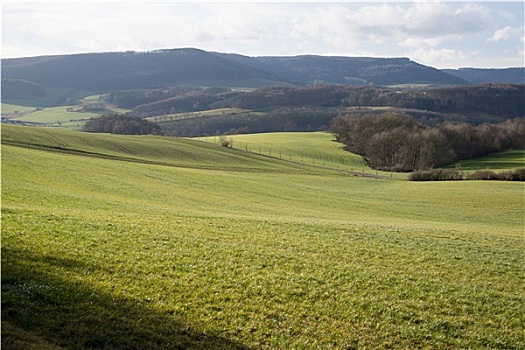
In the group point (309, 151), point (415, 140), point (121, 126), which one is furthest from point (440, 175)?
point (121, 126)

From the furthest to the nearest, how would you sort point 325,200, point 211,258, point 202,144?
point 202,144 → point 325,200 → point 211,258

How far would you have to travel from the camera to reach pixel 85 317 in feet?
38.9

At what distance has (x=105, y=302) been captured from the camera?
1282 centimetres

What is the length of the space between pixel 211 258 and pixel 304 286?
4151 millimetres

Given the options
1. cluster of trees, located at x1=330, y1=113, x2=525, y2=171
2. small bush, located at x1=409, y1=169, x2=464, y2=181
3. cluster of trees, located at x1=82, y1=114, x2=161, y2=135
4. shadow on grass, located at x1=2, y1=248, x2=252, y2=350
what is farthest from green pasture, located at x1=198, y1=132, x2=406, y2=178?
shadow on grass, located at x1=2, y1=248, x2=252, y2=350

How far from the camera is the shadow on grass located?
11.1 m

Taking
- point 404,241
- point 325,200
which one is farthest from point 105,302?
point 325,200

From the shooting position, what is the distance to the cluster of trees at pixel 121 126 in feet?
505

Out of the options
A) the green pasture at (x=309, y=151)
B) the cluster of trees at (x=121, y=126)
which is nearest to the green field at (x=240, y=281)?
the green pasture at (x=309, y=151)

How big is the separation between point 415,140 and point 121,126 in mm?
97819

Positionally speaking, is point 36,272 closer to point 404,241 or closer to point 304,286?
point 304,286

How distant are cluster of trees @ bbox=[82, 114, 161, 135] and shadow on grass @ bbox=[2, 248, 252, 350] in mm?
146003

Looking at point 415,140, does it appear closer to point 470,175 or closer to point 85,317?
point 470,175

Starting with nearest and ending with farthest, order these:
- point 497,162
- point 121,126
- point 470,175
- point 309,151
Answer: point 470,175 < point 497,162 < point 309,151 < point 121,126
